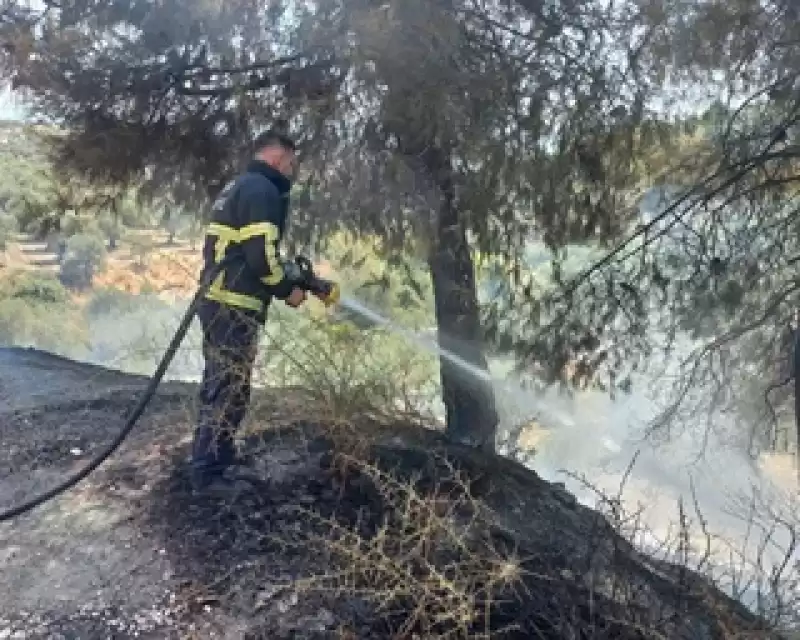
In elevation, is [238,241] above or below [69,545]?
above

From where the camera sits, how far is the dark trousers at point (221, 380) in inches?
165

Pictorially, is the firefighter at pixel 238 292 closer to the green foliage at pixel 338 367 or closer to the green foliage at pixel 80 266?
the green foliage at pixel 338 367

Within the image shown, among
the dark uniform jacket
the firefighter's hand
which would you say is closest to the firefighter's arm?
the dark uniform jacket

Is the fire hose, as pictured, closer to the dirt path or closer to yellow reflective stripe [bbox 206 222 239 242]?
yellow reflective stripe [bbox 206 222 239 242]

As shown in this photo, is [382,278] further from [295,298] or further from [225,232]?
[225,232]

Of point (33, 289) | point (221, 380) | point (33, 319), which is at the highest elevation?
point (221, 380)

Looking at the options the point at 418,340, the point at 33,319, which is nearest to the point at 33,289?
the point at 33,319

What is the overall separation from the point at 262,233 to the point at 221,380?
2.33 feet

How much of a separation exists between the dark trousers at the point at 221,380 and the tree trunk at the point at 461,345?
228 centimetres

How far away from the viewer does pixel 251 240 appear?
4.11 metres

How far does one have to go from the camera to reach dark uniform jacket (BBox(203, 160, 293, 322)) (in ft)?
13.5

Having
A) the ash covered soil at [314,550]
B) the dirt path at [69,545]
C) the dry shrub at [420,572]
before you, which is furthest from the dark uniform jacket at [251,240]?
the dirt path at [69,545]

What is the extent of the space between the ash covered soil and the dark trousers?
0.19 m

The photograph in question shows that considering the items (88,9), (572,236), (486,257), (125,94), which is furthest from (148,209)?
(572,236)
